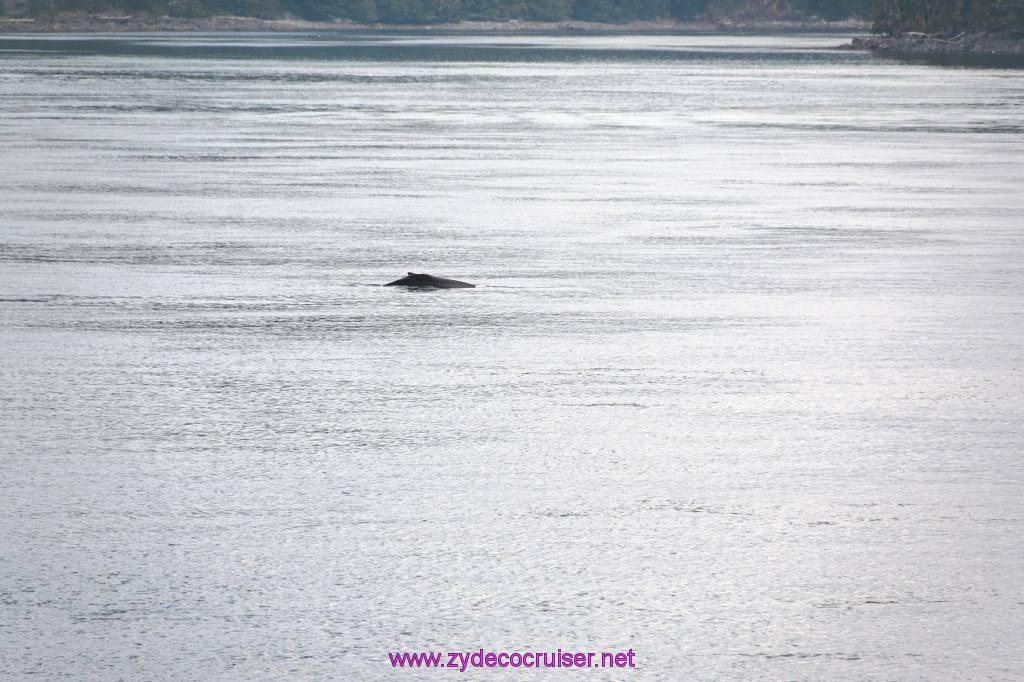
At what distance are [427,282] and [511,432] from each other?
4.34 metres

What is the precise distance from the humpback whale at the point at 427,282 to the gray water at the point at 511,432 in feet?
0.92

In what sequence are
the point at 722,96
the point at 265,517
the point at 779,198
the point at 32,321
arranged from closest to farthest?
1. the point at 265,517
2. the point at 32,321
3. the point at 779,198
4. the point at 722,96

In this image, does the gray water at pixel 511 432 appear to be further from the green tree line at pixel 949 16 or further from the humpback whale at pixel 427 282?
the green tree line at pixel 949 16

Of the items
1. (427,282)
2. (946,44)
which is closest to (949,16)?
(946,44)

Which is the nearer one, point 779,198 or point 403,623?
point 403,623

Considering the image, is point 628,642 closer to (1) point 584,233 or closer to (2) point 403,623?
(2) point 403,623

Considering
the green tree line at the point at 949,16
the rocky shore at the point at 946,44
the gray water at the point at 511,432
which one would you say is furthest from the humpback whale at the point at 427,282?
the green tree line at the point at 949,16

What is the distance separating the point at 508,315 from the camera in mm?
9984

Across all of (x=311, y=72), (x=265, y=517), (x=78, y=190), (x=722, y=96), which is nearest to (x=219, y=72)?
(x=311, y=72)

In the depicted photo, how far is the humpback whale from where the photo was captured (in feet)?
36.2

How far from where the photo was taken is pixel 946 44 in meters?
116

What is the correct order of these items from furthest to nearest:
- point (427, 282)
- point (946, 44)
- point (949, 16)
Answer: point (949, 16)
point (946, 44)
point (427, 282)

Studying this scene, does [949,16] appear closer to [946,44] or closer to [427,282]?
[946,44]

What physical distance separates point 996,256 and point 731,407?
6246 mm
